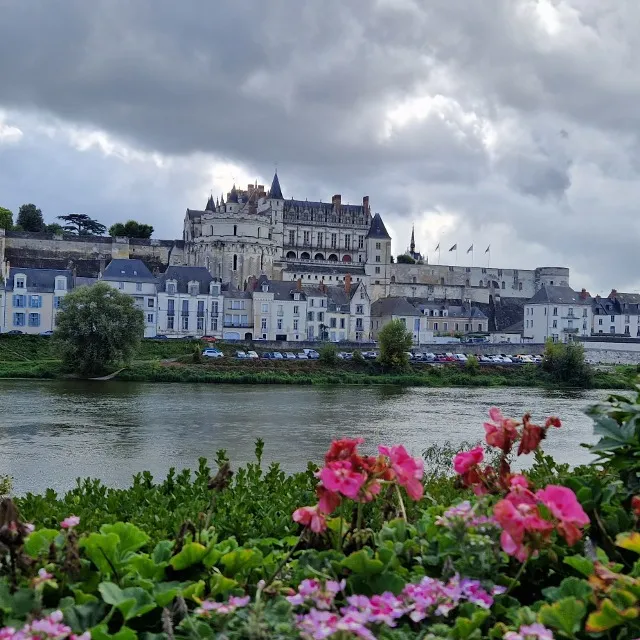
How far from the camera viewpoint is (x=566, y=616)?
262 cm

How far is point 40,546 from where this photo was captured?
3.34m

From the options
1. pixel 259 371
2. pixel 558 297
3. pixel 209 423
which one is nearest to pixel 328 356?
pixel 259 371

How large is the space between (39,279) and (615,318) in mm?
48462

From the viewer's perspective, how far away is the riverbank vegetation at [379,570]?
262 centimetres

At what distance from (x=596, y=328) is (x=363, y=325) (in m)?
21.9

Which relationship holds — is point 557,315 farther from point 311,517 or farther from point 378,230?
point 311,517

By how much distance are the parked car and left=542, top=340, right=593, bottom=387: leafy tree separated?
19.7 metres

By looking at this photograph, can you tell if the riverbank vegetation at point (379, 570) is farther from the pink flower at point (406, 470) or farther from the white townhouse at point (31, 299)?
the white townhouse at point (31, 299)

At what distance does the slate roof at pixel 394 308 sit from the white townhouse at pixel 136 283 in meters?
19.9

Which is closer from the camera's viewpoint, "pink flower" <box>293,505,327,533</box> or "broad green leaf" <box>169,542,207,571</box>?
"broad green leaf" <box>169,542,207,571</box>

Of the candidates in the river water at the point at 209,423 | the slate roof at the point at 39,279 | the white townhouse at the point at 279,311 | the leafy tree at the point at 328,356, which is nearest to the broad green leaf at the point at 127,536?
the river water at the point at 209,423

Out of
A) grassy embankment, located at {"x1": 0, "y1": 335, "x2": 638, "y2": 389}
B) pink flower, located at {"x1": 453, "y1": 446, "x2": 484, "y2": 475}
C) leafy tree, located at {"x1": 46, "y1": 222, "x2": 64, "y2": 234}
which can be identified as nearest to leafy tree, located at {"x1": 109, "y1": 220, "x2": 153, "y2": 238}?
leafy tree, located at {"x1": 46, "y1": 222, "x2": 64, "y2": 234}

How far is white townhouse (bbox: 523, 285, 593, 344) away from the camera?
2808 inches

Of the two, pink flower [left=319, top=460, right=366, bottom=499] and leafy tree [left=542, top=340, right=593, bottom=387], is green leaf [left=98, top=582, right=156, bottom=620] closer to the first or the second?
pink flower [left=319, top=460, right=366, bottom=499]
